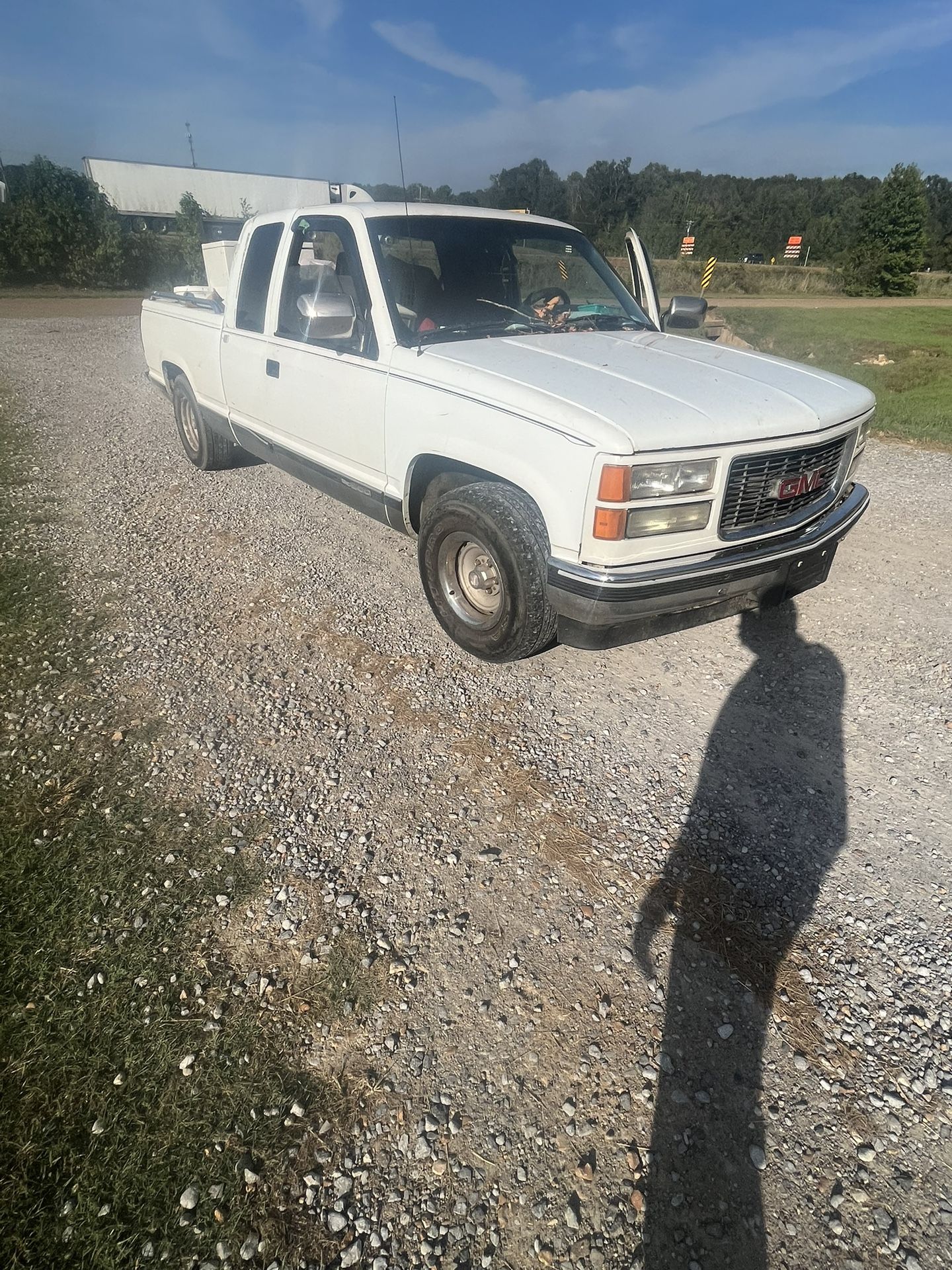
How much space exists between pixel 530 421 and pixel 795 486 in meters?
1.24

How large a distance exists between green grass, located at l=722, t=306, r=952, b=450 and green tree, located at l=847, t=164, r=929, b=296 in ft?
39.3

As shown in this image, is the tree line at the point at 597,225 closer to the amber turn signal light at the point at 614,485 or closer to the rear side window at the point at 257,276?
the rear side window at the point at 257,276

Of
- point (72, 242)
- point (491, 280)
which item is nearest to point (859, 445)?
point (491, 280)

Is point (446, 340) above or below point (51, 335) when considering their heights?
above

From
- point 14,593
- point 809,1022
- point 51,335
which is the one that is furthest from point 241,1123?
point 51,335

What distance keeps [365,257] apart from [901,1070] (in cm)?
413

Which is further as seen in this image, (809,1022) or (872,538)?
(872,538)

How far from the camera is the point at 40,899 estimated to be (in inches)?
94.7

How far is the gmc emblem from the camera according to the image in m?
3.13

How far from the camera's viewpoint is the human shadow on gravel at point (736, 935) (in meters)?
1.71

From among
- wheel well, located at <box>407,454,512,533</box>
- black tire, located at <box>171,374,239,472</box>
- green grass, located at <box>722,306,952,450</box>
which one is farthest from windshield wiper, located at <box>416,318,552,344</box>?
green grass, located at <box>722,306,952,450</box>

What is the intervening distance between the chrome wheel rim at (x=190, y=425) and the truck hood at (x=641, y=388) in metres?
3.48

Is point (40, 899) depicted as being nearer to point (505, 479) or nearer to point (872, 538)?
point (505, 479)

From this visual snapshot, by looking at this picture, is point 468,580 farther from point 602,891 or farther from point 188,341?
point 188,341
